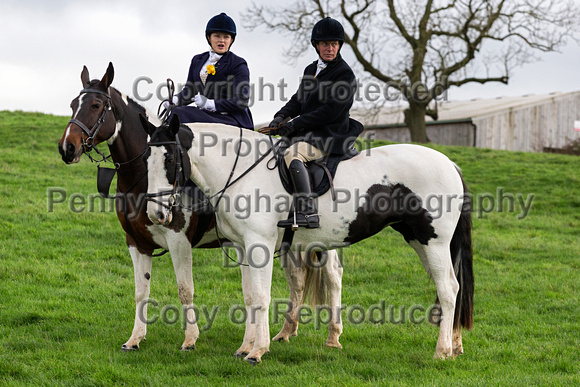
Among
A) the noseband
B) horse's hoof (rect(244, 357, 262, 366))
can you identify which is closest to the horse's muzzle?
the noseband

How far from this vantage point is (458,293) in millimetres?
6137

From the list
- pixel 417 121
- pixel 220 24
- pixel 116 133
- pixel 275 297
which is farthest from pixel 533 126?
pixel 116 133

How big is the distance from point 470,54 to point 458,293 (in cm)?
2218

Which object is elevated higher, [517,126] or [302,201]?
[517,126]

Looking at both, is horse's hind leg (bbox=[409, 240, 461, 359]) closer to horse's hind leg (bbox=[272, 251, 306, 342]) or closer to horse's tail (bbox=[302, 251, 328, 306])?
horse's tail (bbox=[302, 251, 328, 306])

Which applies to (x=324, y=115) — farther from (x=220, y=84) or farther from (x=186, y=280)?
(x=186, y=280)

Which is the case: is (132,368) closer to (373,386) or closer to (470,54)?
(373,386)

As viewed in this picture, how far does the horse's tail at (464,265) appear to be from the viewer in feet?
19.9

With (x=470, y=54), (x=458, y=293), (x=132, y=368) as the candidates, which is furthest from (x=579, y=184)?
(x=132, y=368)

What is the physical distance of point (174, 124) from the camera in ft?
16.8

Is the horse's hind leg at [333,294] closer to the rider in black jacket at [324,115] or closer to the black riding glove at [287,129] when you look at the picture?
the rider in black jacket at [324,115]

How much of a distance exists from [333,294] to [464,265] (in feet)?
4.73

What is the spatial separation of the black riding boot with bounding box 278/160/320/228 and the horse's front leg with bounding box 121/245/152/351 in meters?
1.57

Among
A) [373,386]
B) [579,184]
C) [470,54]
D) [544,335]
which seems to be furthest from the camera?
[470,54]
